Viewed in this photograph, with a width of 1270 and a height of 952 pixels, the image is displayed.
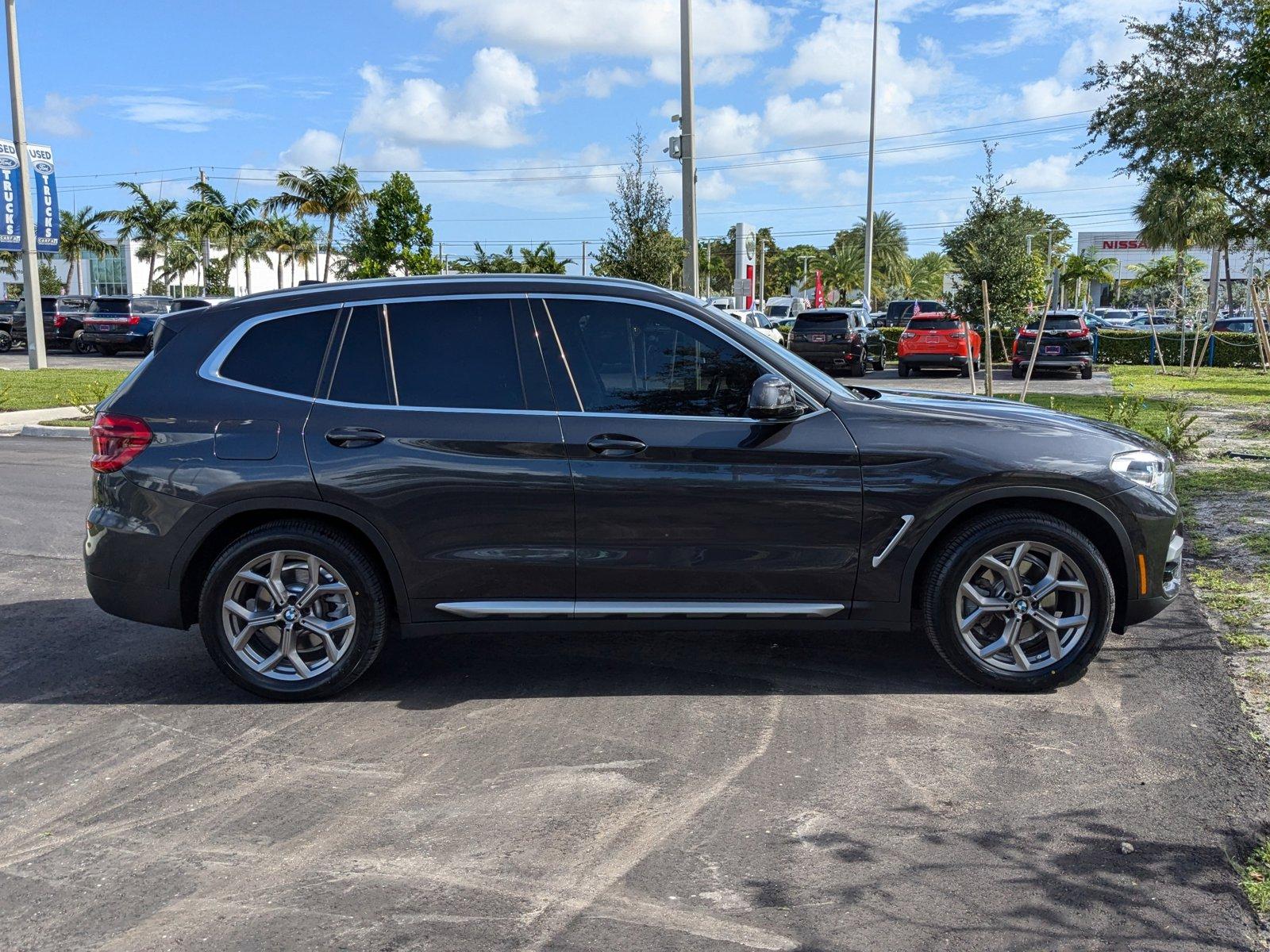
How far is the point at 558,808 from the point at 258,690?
1827 millimetres

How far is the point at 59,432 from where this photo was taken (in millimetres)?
16172

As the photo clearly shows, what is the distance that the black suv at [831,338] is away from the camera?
90.8 feet

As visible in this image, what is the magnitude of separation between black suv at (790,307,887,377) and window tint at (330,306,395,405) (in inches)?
893

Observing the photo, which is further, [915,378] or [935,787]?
[915,378]

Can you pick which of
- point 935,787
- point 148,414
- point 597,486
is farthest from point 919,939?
point 148,414

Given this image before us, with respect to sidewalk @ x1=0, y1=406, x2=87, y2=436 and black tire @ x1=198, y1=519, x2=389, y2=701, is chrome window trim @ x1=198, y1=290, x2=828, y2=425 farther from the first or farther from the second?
sidewalk @ x1=0, y1=406, x2=87, y2=436

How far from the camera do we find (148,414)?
16.9 ft

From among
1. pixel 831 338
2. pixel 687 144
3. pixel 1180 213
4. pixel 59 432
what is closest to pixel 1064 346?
pixel 831 338

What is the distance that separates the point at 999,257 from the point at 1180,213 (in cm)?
2436

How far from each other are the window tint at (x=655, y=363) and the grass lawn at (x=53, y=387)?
51.3ft

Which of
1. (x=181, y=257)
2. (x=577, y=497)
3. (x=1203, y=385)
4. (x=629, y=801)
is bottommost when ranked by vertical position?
(x=629, y=801)

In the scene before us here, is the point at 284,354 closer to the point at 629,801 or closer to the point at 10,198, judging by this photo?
the point at 629,801

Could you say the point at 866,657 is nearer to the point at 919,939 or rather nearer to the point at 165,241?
the point at 919,939

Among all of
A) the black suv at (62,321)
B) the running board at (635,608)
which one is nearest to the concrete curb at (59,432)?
the running board at (635,608)
